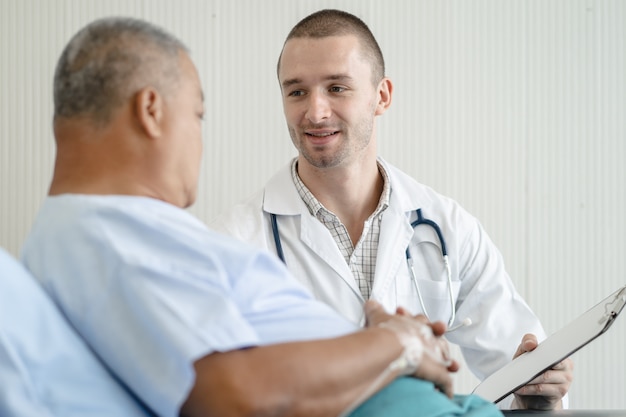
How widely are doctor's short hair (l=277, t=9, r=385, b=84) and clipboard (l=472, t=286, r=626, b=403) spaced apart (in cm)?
93

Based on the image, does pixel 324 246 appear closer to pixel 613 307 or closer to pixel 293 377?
pixel 613 307

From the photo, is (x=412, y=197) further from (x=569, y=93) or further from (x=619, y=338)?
(x=619, y=338)

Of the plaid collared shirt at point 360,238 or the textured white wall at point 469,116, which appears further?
the textured white wall at point 469,116

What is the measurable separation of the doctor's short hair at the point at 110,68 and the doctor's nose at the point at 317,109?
0.94 m

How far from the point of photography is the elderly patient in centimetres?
84

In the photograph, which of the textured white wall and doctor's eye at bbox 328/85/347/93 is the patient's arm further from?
the textured white wall

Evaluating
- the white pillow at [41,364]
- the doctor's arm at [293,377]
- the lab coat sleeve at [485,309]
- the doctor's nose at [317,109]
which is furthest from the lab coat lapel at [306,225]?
the white pillow at [41,364]

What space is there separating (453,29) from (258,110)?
71cm

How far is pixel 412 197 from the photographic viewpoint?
6.81ft

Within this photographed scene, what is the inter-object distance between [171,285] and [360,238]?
1.16 m

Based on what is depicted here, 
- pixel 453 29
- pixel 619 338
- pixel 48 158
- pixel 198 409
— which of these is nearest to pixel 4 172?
pixel 48 158

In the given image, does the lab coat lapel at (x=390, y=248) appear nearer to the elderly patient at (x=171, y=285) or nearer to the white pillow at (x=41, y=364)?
the elderly patient at (x=171, y=285)

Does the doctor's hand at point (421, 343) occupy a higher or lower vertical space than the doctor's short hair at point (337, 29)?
lower

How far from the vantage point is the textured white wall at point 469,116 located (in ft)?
8.34
